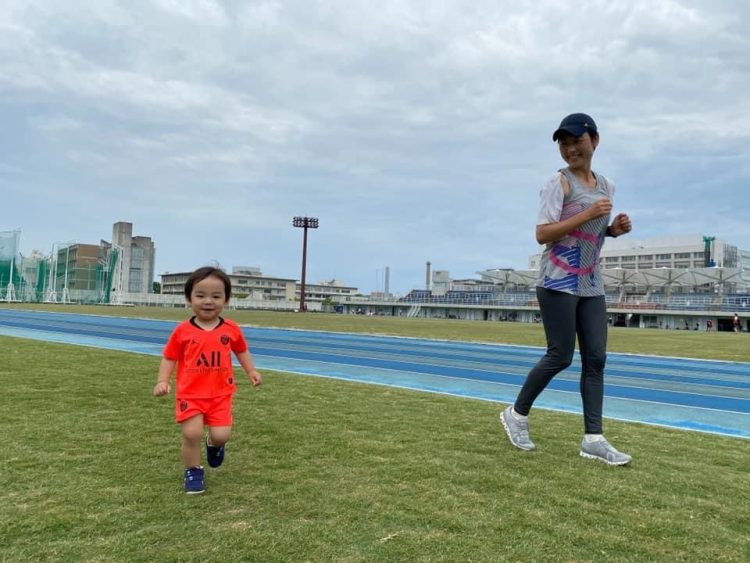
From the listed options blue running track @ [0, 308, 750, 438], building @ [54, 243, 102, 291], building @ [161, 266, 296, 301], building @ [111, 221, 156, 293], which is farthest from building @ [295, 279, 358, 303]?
blue running track @ [0, 308, 750, 438]

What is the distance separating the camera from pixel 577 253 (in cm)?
415

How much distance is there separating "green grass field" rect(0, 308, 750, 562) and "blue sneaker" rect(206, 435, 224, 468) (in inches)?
2.9

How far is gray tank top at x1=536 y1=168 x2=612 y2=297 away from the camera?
4.15 m

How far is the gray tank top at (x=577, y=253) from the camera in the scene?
4.15 meters

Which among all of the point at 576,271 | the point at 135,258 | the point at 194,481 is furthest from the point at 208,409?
the point at 135,258

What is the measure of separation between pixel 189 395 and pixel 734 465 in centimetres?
Answer: 366

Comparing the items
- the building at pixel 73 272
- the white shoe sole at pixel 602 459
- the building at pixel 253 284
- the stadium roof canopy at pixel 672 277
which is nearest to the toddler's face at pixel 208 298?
the white shoe sole at pixel 602 459

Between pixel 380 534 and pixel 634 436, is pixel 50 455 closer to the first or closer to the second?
pixel 380 534

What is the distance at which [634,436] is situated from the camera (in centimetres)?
499

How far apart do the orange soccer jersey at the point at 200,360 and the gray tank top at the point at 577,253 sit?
2.23 m

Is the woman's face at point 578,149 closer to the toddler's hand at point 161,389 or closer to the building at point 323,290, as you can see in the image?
the toddler's hand at point 161,389

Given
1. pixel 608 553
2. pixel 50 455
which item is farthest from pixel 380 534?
pixel 50 455

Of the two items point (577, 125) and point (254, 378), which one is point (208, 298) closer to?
point (254, 378)

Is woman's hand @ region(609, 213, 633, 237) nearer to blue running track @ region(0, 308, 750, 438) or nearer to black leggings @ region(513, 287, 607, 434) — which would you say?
black leggings @ region(513, 287, 607, 434)
